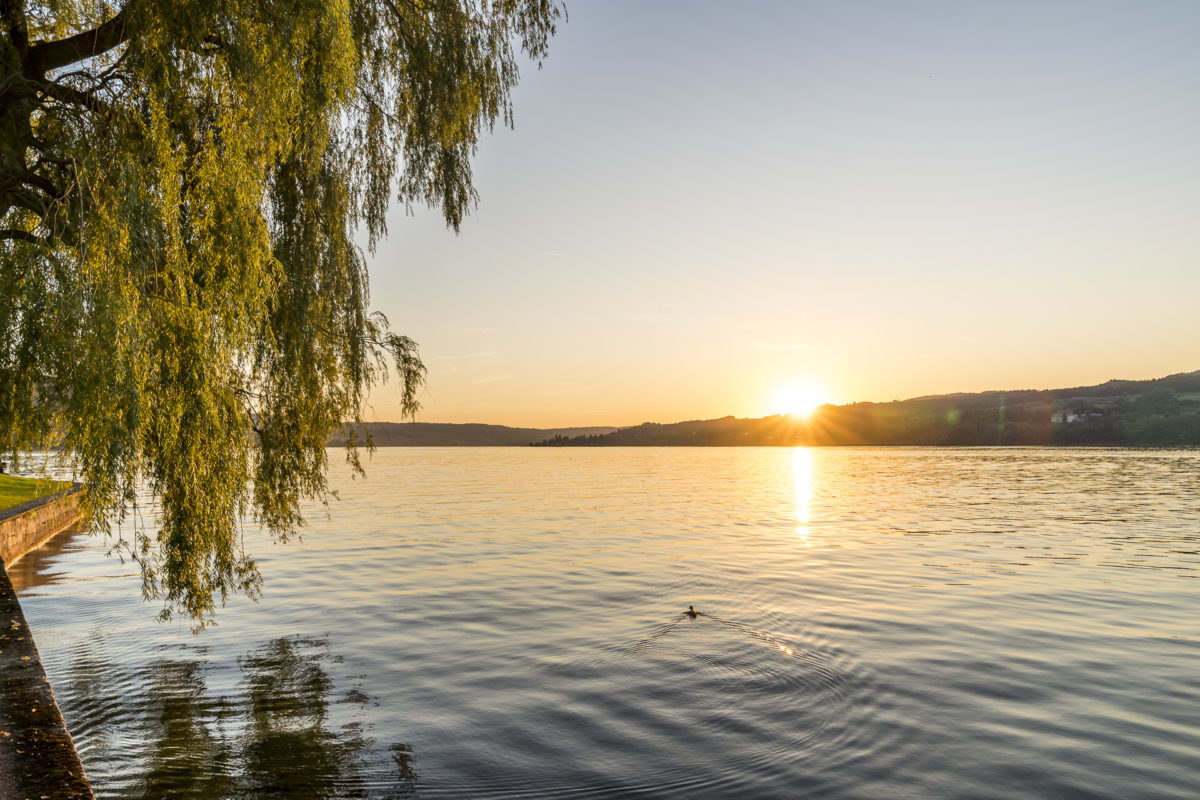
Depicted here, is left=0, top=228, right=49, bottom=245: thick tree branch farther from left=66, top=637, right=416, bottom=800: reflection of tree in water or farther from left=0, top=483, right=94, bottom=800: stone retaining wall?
left=66, top=637, right=416, bottom=800: reflection of tree in water

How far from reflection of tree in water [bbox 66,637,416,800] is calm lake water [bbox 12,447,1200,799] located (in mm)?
38

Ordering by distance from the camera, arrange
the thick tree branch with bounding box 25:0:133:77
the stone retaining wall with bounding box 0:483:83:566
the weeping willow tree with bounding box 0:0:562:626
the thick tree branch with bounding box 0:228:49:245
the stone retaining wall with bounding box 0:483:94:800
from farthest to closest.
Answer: the stone retaining wall with bounding box 0:483:83:566
the thick tree branch with bounding box 25:0:133:77
the thick tree branch with bounding box 0:228:49:245
the weeping willow tree with bounding box 0:0:562:626
the stone retaining wall with bounding box 0:483:94:800

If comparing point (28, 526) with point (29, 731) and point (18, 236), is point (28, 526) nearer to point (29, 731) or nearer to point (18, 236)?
point (18, 236)

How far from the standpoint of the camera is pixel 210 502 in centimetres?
694

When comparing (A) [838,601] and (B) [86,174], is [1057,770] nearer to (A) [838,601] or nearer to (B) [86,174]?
(A) [838,601]

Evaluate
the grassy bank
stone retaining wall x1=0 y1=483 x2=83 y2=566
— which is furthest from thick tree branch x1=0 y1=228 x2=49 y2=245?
the grassy bank

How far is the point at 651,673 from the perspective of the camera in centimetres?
970

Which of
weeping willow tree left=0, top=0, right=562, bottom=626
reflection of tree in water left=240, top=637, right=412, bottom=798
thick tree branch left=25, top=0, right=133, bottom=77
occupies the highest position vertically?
thick tree branch left=25, top=0, right=133, bottom=77

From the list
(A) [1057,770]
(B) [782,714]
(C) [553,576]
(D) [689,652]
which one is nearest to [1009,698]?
(A) [1057,770]

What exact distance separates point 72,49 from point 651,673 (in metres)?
9.45

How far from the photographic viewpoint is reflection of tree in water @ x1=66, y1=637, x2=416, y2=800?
637 cm

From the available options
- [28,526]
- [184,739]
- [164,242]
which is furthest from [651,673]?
[28,526]

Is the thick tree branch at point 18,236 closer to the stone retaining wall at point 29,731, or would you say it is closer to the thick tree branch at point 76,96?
the thick tree branch at point 76,96

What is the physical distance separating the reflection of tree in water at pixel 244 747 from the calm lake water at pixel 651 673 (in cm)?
4
